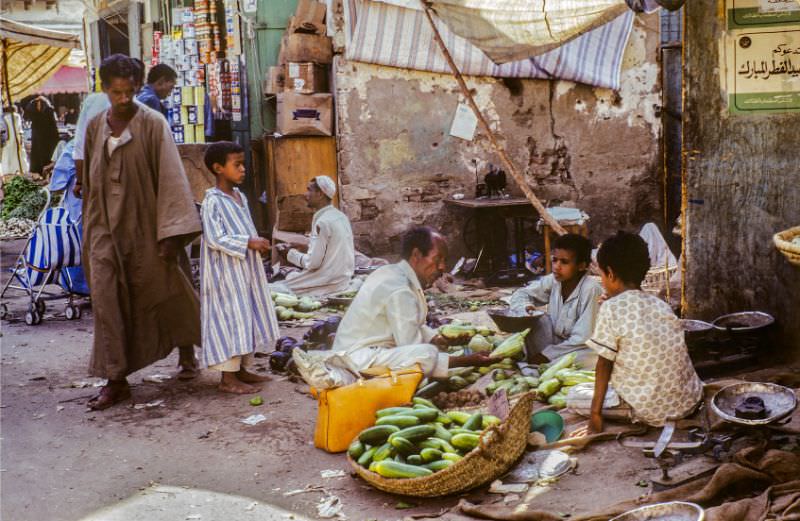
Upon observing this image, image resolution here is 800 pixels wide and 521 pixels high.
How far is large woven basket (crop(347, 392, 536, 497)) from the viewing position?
401 cm

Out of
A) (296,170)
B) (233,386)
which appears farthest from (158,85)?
(233,386)

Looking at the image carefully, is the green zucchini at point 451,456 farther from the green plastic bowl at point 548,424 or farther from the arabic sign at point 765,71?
the arabic sign at point 765,71

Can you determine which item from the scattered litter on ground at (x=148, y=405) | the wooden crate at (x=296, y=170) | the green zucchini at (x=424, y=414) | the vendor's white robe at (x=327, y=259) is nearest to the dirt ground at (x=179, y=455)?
the scattered litter on ground at (x=148, y=405)

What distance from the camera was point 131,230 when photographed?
19.1 feet

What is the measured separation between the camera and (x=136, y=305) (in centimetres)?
587

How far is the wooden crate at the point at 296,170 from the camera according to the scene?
35.3 ft

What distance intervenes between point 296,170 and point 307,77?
42.9 inches

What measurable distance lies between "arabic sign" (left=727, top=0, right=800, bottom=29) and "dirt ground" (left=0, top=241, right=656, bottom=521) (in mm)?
2809

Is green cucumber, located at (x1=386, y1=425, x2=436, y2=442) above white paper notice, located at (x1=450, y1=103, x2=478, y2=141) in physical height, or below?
below

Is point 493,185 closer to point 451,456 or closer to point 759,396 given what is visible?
point 759,396

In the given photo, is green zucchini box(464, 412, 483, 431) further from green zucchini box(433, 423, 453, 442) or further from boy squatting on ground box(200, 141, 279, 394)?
boy squatting on ground box(200, 141, 279, 394)

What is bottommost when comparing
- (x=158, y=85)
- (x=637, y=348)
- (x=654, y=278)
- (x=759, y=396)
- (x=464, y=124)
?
(x=759, y=396)

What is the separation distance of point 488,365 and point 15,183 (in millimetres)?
12132

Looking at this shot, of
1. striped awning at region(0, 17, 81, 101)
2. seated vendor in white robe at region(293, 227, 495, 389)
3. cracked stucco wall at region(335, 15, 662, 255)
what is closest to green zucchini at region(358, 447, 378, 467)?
seated vendor in white robe at region(293, 227, 495, 389)
